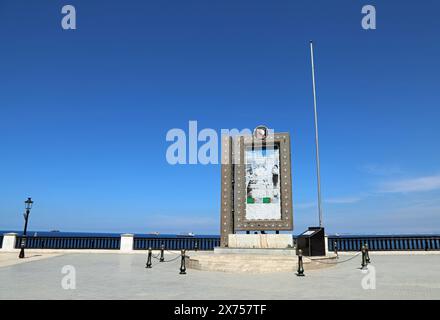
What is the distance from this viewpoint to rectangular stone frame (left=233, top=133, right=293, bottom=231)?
755 inches

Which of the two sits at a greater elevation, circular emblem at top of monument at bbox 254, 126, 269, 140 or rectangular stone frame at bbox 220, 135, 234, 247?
circular emblem at top of monument at bbox 254, 126, 269, 140

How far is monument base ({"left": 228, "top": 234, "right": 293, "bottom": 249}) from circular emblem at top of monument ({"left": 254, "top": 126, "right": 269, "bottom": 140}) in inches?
230

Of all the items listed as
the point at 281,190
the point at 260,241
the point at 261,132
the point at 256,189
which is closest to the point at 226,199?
the point at 256,189

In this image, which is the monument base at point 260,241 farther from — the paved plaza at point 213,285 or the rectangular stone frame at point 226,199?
the paved plaza at point 213,285

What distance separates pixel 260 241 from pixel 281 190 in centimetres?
314

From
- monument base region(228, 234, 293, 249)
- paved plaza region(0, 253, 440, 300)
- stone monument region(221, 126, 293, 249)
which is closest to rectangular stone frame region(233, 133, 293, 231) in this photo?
stone monument region(221, 126, 293, 249)

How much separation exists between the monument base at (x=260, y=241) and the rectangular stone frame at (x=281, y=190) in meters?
0.61

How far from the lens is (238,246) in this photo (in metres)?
19.1

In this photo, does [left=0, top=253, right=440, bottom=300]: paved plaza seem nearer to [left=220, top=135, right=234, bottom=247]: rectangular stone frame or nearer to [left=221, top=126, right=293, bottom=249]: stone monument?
[left=221, top=126, right=293, bottom=249]: stone monument

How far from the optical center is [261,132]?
2072cm

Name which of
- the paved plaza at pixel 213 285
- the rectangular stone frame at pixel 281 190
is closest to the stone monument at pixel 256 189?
the rectangular stone frame at pixel 281 190

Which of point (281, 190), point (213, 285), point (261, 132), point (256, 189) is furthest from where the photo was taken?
point (261, 132)

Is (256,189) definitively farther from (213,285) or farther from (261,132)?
(213,285)
